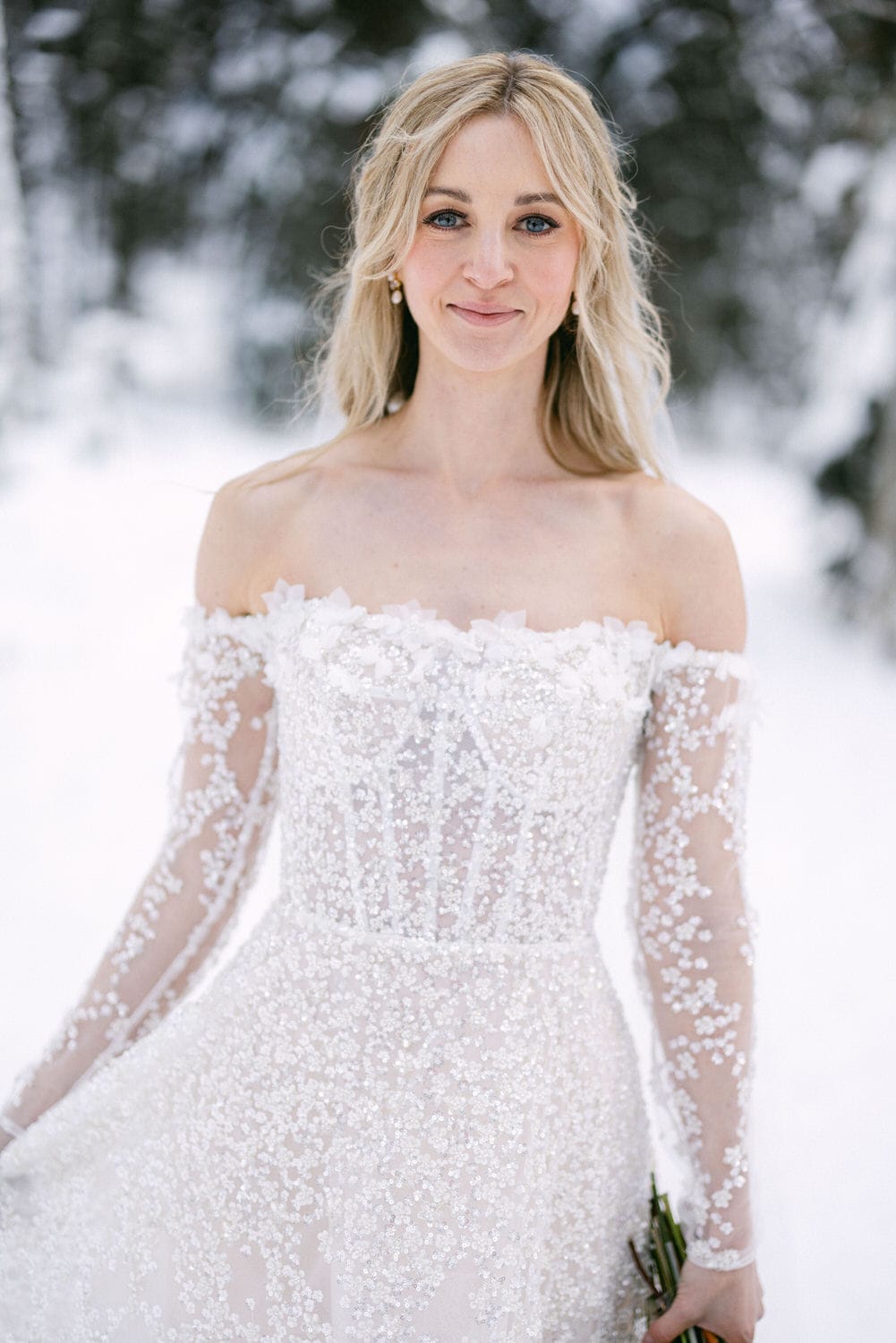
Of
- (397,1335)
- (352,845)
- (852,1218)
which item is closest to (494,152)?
(352,845)

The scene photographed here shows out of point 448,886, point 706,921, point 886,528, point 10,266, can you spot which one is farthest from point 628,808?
point 10,266

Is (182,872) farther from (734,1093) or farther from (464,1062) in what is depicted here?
(734,1093)

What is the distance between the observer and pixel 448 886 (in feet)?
3.59

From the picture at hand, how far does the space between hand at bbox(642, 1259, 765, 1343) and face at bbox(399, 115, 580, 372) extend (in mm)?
896

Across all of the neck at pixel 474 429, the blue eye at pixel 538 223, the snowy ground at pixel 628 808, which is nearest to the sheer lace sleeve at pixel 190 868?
the neck at pixel 474 429

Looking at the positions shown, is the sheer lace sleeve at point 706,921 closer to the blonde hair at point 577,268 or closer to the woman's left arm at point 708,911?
the woman's left arm at point 708,911

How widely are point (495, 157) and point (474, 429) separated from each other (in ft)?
0.84

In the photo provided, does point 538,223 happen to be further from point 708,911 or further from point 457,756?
point 708,911

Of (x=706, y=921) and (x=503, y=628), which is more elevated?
(x=503, y=628)

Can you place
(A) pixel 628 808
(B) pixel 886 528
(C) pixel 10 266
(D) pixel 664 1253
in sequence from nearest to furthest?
(D) pixel 664 1253 → (A) pixel 628 808 → (C) pixel 10 266 → (B) pixel 886 528

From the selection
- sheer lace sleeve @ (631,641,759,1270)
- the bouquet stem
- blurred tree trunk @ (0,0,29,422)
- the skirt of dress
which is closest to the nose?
sheer lace sleeve @ (631,641,759,1270)

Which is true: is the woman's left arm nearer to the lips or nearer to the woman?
the woman

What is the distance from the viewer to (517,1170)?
3.51 feet

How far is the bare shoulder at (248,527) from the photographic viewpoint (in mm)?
1197
